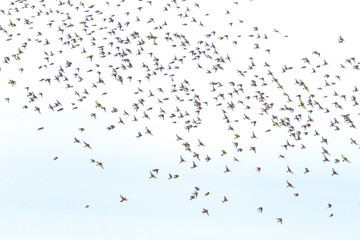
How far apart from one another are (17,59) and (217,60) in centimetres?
2248

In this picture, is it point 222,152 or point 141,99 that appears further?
point 141,99

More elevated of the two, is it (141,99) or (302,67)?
(302,67)

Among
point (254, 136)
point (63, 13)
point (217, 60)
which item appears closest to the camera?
point (254, 136)

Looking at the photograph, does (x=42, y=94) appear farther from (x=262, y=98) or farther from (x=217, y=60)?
(x=262, y=98)

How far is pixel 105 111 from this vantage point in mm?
59312

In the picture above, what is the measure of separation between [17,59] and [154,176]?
23152mm

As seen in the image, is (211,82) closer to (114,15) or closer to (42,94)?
(114,15)

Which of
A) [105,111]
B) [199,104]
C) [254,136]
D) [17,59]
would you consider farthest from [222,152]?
[17,59]

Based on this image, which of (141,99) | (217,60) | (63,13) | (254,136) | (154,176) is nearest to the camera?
(154,176)

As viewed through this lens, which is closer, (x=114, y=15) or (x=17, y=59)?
(x=17, y=59)

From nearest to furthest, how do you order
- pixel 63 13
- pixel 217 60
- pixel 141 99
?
1. pixel 141 99
2. pixel 217 60
3. pixel 63 13

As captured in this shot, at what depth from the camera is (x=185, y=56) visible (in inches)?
2518

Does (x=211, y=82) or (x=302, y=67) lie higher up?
(x=302, y=67)

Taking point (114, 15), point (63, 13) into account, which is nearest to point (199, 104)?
point (114, 15)
